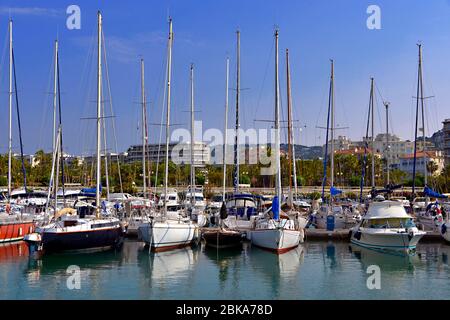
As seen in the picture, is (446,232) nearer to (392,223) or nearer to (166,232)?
(392,223)

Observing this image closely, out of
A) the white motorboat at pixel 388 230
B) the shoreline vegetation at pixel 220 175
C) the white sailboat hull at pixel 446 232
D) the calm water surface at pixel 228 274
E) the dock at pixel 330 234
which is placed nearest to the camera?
the calm water surface at pixel 228 274

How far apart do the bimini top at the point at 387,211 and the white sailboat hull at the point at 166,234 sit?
12995 mm

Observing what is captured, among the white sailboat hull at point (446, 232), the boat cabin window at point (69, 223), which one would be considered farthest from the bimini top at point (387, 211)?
the boat cabin window at point (69, 223)

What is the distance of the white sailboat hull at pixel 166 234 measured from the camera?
35562 mm

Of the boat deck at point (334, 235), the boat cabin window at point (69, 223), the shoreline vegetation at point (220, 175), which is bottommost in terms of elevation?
the boat deck at point (334, 235)

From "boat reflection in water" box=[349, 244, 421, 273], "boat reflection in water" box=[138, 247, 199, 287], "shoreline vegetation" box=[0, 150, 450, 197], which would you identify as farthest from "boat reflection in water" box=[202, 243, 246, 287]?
"shoreline vegetation" box=[0, 150, 450, 197]

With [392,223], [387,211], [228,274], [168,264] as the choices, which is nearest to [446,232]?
[392,223]

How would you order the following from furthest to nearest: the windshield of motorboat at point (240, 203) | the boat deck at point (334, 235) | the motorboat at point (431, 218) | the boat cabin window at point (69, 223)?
1. the windshield of motorboat at point (240, 203)
2. the motorboat at point (431, 218)
3. the boat deck at point (334, 235)
4. the boat cabin window at point (69, 223)

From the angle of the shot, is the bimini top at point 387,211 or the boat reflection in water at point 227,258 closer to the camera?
the boat reflection in water at point 227,258

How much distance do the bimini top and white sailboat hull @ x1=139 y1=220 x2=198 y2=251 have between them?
42.6ft

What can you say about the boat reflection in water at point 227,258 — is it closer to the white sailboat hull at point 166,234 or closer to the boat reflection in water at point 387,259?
the white sailboat hull at point 166,234

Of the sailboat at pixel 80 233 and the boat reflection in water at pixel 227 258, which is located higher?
the sailboat at pixel 80 233
